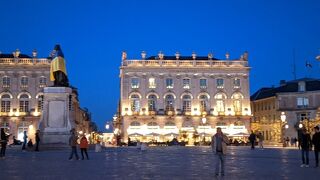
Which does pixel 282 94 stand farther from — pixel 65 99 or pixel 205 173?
pixel 205 173

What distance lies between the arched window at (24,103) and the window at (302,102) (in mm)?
43161

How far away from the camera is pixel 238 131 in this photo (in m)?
78.8

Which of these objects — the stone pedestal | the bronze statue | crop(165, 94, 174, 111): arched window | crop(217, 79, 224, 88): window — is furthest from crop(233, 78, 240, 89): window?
the stone pedestal

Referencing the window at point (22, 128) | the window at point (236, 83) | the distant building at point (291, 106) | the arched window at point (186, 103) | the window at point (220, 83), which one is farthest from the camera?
the window at point (236, 83)

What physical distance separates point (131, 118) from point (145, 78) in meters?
6.94

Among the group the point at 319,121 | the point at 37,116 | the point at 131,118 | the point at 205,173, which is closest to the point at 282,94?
the point at 131,118

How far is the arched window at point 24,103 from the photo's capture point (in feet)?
256

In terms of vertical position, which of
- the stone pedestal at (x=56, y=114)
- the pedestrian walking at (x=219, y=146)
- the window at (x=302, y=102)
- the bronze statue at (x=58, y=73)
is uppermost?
the window at (x=302, y=102)

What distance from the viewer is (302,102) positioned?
259 ft

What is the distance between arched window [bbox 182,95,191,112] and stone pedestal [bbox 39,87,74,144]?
50.4 metres

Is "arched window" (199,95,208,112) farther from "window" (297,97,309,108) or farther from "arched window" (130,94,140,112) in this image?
"window" (297,97,309,108)

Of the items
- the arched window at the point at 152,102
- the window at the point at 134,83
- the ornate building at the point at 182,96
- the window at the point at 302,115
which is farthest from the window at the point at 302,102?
the window at the point at 134,83

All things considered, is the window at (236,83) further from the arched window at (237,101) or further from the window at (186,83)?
the window at (186,83)

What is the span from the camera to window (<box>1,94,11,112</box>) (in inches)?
3061
